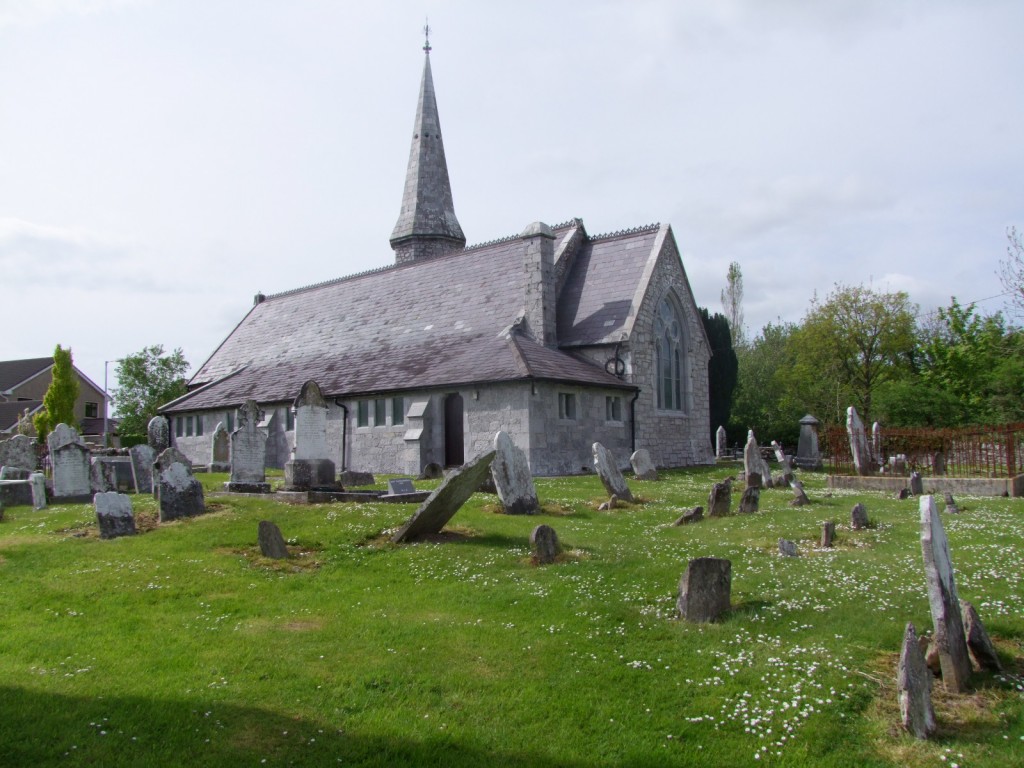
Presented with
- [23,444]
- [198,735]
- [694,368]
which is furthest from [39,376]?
[198,735]

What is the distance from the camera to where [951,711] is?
20.0 feet

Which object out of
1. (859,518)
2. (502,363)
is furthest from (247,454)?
(859,518)

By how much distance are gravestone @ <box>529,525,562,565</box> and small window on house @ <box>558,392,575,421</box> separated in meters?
14.8

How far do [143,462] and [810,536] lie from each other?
14857mm

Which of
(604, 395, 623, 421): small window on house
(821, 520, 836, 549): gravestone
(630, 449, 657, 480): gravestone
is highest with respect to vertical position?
(604, 395, 623, 421): small window on house

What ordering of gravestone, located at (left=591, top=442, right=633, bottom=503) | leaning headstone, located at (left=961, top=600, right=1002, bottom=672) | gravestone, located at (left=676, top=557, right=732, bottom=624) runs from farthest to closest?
gravestone, located at (left=591, top=442, right=633, bottom=503), gravestone, located at (left=676, top=557, right=732, bottom=624), leaning headstone, located at (left=961, top=600, right=1002, bottom=672)

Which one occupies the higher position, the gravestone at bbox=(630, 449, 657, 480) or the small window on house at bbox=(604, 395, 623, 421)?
the small window on house at bbox=(604, 395, 623, 421)

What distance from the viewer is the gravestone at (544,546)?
10.8 m

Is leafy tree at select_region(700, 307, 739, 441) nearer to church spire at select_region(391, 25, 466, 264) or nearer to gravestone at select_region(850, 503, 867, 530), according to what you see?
church spire at select_region(391, 25, 466, 264)

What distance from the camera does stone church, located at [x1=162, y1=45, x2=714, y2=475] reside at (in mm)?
25953

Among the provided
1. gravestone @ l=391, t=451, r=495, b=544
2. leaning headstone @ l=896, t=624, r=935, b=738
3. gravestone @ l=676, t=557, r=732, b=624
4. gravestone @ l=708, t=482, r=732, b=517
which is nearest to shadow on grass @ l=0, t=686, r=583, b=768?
leaning headstone @ l=896, t=624, r=935, b=738

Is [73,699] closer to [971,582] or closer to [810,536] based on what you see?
[971,582]

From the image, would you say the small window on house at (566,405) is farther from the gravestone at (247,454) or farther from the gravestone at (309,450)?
the gravestone at (247,454)

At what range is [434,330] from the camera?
31.1 metres
